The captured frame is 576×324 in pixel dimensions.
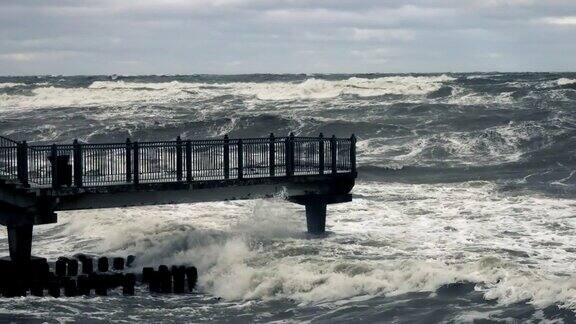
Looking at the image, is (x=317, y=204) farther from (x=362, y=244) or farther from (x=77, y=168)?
(x=77, y=168)

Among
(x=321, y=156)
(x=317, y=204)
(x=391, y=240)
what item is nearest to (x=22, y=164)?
(x=321, y=156)

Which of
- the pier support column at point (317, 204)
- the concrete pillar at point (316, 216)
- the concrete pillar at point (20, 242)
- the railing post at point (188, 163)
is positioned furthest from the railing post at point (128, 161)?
the concrete pillar at point (316, 216)

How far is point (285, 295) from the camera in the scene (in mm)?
21969

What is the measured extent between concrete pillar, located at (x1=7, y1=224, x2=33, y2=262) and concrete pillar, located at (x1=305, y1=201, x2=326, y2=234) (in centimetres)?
787

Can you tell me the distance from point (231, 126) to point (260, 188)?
120 ft

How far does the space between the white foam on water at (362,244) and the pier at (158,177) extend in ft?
4.29

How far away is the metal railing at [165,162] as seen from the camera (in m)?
24.5

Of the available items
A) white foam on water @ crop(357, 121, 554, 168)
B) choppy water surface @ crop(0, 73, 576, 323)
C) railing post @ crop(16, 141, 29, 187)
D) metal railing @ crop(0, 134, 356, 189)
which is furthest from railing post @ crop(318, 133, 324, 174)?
white foam on water @ crop(357, 121, 554, 168)

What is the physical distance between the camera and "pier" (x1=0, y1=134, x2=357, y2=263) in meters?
23.9

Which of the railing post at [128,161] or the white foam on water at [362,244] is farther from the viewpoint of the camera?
the railing post at [128,161]

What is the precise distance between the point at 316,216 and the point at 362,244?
2192 mm

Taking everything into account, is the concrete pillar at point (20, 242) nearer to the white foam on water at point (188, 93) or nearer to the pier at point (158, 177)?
the pier at point (158, 177)

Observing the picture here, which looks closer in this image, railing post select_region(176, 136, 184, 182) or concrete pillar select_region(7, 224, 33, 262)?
concrete pillar select_region(7, 224, 33, 262)

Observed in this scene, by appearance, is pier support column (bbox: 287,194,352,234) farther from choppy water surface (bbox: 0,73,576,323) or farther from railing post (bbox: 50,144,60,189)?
railing post (bbox: 50,144,60,189)
